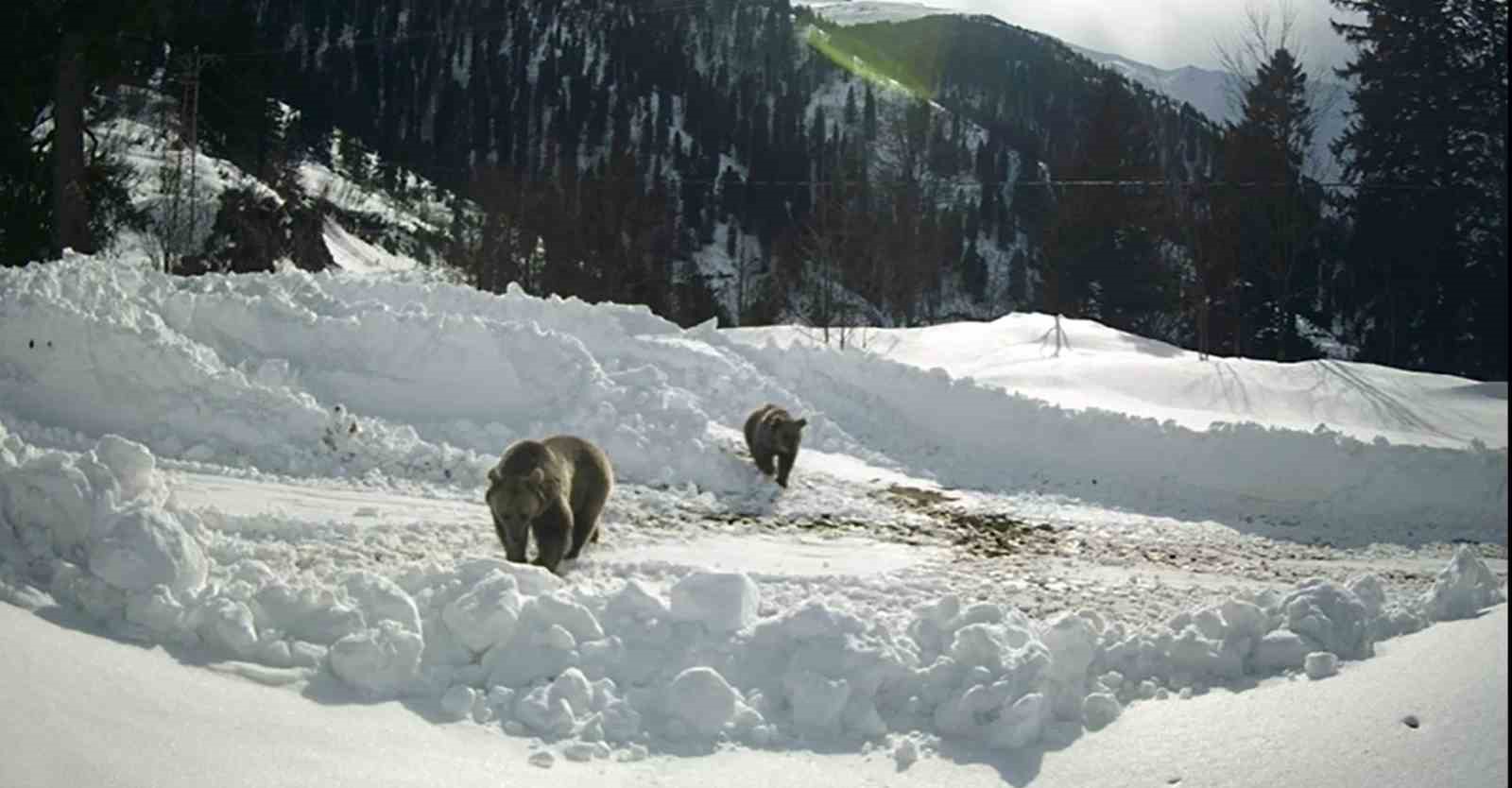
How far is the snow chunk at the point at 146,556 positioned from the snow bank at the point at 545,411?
5.55 metres

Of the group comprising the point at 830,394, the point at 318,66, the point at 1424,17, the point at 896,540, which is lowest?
→ the point at 896,540

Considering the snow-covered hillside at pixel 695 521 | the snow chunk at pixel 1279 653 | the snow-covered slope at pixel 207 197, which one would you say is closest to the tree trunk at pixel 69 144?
the snow-covered slope at pixel 207 197

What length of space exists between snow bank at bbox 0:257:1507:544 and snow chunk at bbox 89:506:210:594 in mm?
5553

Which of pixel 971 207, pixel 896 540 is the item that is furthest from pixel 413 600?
pixel 971 207

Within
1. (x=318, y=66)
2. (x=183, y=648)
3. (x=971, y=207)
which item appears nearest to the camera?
(x=183, y=648)

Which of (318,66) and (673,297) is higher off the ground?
(318,66)

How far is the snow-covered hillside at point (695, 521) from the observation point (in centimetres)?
476

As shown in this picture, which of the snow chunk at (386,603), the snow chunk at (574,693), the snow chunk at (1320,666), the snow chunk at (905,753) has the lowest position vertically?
the snow chunk at (905,753)

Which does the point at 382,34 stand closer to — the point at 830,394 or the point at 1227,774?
the point at 830,394

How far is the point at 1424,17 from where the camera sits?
22.1 m

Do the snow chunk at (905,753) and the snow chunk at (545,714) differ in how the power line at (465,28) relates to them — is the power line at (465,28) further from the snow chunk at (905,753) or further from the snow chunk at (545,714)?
the snow chunk at (905,753)

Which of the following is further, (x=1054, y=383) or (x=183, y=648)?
(x=1054, y=383)

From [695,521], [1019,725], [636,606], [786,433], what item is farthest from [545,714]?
[786,433]

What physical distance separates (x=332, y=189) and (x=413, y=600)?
74.9m
